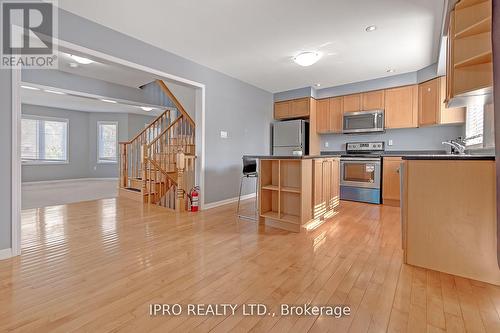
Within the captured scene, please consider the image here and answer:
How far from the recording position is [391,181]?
14.4 feet

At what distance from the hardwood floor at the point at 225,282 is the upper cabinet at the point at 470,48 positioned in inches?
61.8

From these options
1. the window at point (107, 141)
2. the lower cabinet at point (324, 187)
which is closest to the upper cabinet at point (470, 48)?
the lower cabinet at point (324, 187)

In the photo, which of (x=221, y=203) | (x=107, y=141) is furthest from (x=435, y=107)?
(x=107, y=141)

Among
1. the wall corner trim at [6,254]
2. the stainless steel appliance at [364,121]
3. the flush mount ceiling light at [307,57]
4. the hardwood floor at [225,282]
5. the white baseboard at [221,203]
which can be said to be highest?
the flush mount ceiling light at [307,57]

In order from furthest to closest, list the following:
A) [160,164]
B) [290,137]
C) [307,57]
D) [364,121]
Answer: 1. [290,137]
2. [160,164]
3. [364,121]
4. [307,57]

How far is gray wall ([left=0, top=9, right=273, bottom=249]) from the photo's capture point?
6.96 ft

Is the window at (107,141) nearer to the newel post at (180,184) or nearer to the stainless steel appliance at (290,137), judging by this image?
the newel post at (180,184)

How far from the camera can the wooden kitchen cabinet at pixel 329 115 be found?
531 centimetres

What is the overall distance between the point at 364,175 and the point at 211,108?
10.4 ft

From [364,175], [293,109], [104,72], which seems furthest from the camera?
[293,109]

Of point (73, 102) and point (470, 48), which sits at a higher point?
point (73, 102)

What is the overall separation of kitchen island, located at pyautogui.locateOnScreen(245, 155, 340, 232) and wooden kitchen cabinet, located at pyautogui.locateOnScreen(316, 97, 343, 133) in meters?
2.13

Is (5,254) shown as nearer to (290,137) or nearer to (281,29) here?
(281,29)

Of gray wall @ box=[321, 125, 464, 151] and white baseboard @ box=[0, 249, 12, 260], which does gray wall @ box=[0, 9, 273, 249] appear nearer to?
white baseboard @ box=[0, 249, 12, 260]
